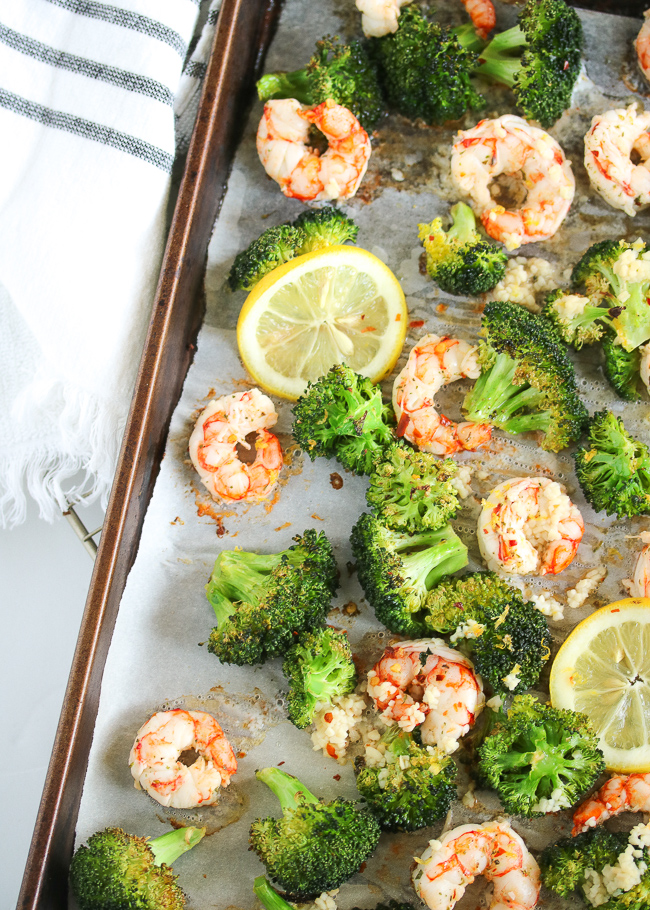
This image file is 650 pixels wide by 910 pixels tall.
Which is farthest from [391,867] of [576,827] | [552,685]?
[552,685]

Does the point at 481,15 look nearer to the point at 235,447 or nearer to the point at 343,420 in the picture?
the point at 343,420

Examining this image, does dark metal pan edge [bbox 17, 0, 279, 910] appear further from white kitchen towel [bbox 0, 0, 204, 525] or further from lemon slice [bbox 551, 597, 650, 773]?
lemon slice [bbox 551, 597, 650, 773]

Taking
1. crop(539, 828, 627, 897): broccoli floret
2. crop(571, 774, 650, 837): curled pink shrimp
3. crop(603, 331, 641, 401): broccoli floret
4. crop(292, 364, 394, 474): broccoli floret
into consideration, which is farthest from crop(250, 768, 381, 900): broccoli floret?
crop(603, 331, 641, 401): broccoli floret

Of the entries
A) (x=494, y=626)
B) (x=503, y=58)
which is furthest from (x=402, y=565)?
(x=503, y=58)

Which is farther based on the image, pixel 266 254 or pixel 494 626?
pixel 266 254

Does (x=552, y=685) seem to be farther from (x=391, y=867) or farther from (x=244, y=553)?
(x=244, y=553)

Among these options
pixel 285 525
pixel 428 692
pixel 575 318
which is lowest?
pixel 428 692

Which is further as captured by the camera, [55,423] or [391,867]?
[55,423]
